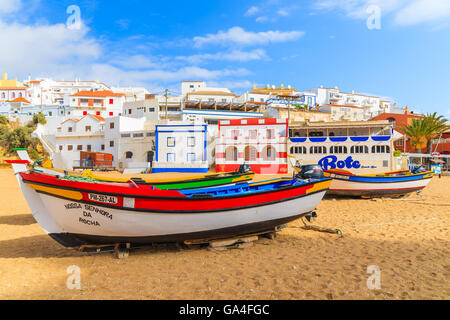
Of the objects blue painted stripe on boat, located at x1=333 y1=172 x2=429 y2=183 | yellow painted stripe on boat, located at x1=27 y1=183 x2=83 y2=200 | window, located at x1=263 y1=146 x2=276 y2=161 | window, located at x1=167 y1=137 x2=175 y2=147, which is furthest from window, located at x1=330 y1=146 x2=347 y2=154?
yellow painted stripe on boat, located at x1=27 y1=183 x2=83 y2=200

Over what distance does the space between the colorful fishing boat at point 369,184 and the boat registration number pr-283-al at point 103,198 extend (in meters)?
10.8

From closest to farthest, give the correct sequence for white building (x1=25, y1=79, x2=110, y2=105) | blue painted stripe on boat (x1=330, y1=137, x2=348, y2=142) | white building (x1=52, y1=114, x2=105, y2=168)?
blue painted stripe on boat (x1=330, y1=137, x2=348, y2=142)
white building (x1=52, y1=114, x2=105, y2=168)
white building (x1=25, y1=79, x2=110, y2=105)

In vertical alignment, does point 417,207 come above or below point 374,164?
below

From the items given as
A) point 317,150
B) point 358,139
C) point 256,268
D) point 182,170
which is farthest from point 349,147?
point 256,268

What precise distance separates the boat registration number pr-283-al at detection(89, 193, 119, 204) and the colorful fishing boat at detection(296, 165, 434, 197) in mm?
10814

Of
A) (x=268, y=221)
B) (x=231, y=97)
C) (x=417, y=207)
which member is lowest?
(x=417, y=207)

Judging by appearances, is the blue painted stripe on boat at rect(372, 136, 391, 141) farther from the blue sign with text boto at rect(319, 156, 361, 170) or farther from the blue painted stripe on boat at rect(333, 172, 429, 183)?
the blue painted stripe on boat at rect(333, 172, 429, 183)

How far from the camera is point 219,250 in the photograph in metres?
5.87

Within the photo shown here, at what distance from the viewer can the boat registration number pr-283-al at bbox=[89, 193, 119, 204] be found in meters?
4.98

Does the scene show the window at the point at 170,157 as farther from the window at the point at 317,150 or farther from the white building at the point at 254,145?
the window at the point at 317,150
